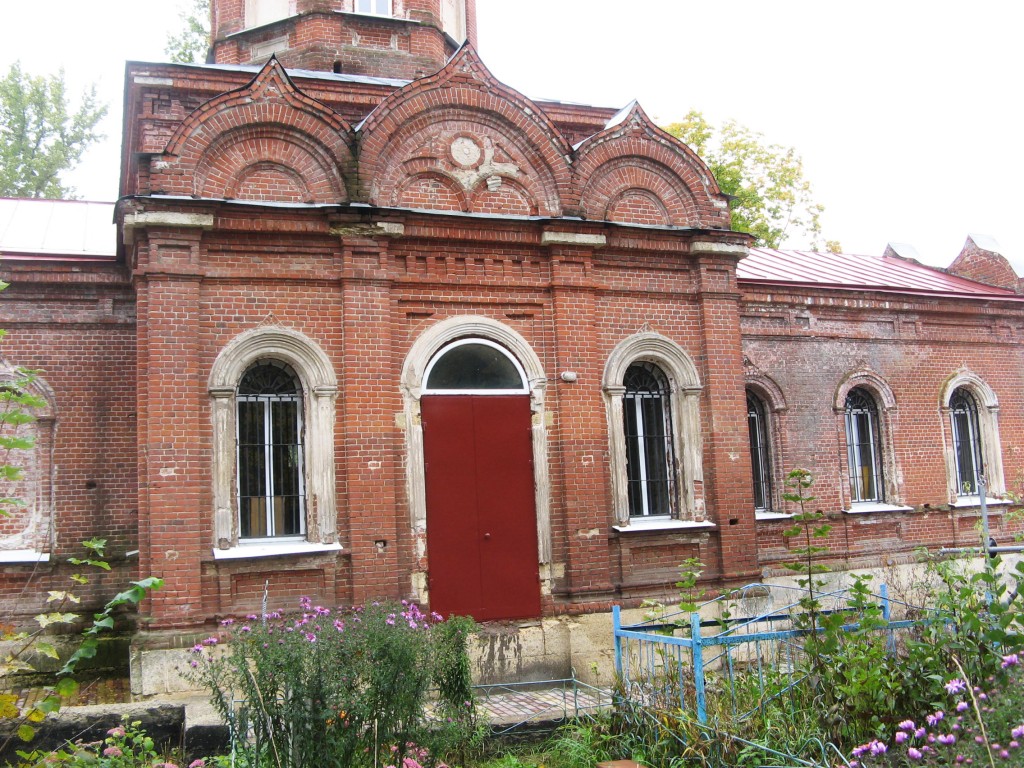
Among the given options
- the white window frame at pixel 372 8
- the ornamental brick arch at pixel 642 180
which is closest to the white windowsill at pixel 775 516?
the ornamental brick arch at pixel 642 180

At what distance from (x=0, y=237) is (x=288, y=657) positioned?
9.12m

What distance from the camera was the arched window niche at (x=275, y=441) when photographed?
920 cm

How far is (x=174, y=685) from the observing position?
8.45 meters

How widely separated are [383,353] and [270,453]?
156cm

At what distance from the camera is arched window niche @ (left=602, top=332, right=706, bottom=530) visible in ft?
35.8

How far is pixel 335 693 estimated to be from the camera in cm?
559

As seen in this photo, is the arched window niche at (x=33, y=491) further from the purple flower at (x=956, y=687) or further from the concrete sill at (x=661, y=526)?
the purple flower at (x=956, y=687)

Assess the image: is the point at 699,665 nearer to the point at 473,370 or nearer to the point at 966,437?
the point at 473,370

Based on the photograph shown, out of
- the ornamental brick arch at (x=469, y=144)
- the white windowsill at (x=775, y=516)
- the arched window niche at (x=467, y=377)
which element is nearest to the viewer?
the arched window niche at (x=467, y=377)

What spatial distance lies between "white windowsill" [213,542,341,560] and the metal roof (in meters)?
4.38

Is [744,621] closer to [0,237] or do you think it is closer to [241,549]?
[241,549]

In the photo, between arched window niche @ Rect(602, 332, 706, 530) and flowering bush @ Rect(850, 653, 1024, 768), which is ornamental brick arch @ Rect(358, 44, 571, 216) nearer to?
arched window niche @ Rect(602, 332, 706, 530)

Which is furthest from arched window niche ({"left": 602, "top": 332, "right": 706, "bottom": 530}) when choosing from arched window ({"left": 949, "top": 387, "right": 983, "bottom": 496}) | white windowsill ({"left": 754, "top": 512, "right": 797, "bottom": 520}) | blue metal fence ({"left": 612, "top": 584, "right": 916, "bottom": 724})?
arched window ({"left": 949, "top": 387, "right": 983, "bottom": 496})

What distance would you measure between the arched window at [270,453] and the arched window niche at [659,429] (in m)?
3.71
